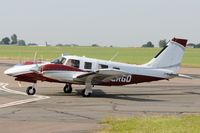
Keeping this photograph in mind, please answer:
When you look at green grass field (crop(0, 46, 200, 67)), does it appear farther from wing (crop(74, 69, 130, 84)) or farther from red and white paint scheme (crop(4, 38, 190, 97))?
wing (crop(74, 69, 130, 84))

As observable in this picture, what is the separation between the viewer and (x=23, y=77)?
25.1 metres

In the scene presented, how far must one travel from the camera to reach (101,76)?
82.4ft

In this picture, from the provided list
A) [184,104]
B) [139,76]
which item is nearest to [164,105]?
[184,104]

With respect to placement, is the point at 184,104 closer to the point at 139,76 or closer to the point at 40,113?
the point at 139,76

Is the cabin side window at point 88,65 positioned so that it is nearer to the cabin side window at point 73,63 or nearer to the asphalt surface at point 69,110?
the cabin side window at point 73,63

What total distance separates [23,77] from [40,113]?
321 inches

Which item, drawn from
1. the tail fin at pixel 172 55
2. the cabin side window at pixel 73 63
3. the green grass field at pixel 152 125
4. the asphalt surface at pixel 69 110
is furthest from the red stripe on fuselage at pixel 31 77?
the green grass field at pixel 152 125

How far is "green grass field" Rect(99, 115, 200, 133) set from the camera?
12.5m

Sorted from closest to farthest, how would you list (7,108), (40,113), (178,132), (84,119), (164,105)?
(178,132) → (84,119) → (40,113) → (7,108) → (164,105)

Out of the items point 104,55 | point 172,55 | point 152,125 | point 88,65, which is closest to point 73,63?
point 88,65

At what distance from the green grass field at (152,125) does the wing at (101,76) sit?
9050mm

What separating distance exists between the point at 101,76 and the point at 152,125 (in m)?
11.8

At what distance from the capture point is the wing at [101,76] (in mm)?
24031

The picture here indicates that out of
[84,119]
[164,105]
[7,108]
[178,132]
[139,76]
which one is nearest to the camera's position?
[178,132]
